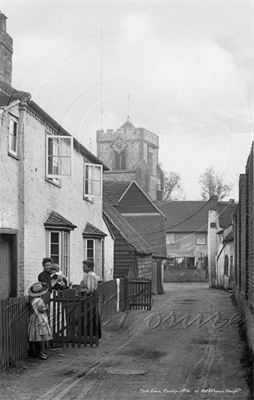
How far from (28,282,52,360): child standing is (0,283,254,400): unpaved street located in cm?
34

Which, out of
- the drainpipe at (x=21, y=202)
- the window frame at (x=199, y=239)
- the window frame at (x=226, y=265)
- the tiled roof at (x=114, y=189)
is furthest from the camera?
the window frame at (x=199, y=239)

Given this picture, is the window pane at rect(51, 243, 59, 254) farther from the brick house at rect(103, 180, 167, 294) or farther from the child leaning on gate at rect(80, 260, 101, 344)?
the brick house at rect(103, 180, 167, 294)

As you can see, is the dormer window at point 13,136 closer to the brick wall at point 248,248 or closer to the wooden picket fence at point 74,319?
the wooden picket fence at point 74,319

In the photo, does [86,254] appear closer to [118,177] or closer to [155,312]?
[155,312]

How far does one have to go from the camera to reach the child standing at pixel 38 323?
1025 cm

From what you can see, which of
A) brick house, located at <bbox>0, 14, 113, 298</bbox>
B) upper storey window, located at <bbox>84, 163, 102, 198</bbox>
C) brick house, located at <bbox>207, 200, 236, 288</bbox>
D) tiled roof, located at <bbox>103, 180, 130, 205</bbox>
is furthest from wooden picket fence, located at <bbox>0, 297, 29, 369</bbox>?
brick house, located at <bbox>207, 200, 236, 288</bbox>

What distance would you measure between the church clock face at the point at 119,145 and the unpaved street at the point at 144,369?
76.5 meters

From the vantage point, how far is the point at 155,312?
822 inches

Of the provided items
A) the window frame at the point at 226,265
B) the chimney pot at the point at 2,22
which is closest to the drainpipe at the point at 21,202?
the chimney pot at the point at 2,22

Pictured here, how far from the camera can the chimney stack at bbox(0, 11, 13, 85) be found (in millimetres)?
15945

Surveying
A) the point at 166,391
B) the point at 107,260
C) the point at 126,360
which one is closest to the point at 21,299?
the point at 126,360

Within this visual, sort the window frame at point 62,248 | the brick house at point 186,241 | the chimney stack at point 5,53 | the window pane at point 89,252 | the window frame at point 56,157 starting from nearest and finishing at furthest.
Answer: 1. the chimney stack at point 5,53
2. the window frame at point 56,157
3. the window frame at point 62,248
4. the window pane at point 89,252
5. the brick house at point 186,241

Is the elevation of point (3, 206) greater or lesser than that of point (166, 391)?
greater

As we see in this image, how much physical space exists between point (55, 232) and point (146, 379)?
8.58m
